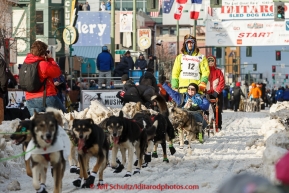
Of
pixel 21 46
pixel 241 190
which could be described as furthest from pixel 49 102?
pixel 21 46

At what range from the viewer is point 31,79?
34.2ft

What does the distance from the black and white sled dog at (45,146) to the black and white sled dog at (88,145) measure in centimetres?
55

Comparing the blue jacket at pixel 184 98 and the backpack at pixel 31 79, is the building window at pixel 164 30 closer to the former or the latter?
the blue jacket at pixel 184 98

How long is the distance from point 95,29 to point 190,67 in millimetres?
26531

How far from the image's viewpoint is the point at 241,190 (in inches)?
134

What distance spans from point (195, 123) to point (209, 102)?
5.82 ft

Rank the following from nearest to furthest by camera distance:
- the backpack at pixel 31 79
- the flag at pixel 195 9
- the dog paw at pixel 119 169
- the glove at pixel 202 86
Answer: the dog paw at pixel 119 169
the backpack at pixel 31 79
the glove at pixel 202 86
the flag at pixel 195 9

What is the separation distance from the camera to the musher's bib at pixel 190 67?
1487 centimetres

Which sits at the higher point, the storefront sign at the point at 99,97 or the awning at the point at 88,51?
the awning at the point at 88,51

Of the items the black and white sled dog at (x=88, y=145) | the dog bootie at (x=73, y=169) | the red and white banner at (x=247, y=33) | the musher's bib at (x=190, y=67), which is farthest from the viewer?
the red and white banner at (x=247, y=33)

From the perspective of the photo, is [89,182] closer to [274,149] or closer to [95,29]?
[274,149]

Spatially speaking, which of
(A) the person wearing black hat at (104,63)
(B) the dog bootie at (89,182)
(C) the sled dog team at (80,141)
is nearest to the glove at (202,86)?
(C) the sled dog team at (80,141)

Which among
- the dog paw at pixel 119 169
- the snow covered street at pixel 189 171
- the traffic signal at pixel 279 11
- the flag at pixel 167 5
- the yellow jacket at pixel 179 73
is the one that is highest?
the flag at pixel 167 5

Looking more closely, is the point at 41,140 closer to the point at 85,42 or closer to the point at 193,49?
the point at 193,49
